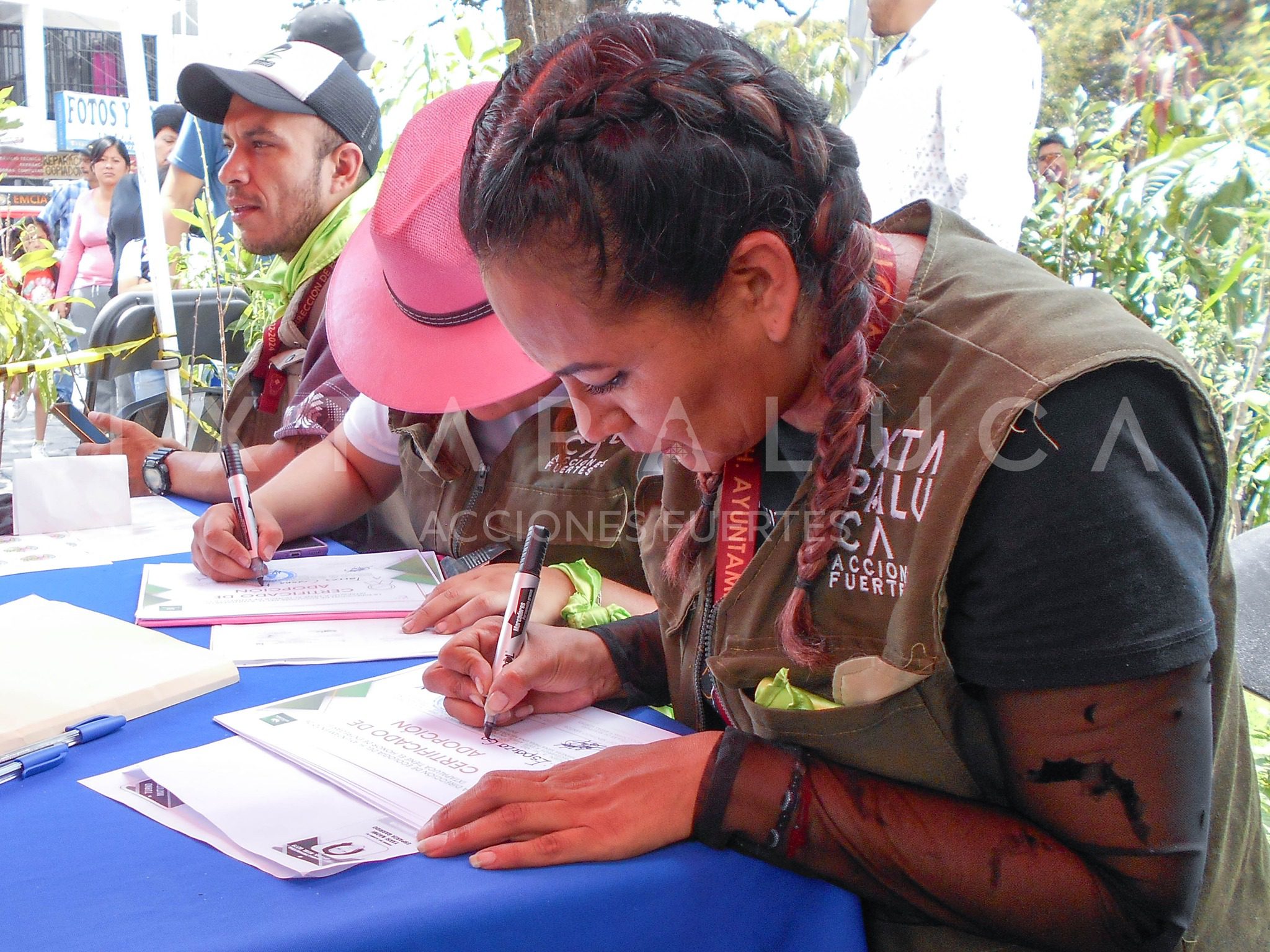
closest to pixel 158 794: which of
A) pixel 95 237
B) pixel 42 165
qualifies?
pixel 95 237

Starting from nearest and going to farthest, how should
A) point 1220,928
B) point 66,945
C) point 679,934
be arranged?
1. point 66,945
2. point 679,934
3. point 1220,928

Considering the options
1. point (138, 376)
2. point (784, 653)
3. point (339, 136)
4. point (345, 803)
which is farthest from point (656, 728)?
point (138, 376)

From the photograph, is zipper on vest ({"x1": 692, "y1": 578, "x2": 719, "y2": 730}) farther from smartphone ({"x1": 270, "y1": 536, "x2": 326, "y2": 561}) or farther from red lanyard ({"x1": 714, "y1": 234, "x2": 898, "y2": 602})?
smartphone ({"x1": 270, "y1": 536, "x2": 326, "y2": 561})

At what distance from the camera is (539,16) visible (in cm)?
386

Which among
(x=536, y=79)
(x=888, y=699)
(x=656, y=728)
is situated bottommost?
(x=656, y=728)

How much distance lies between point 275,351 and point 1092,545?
8.18ft

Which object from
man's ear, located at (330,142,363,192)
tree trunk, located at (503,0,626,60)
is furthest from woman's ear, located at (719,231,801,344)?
tree trunk, located at (503,0,626,60)

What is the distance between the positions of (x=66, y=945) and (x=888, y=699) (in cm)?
69

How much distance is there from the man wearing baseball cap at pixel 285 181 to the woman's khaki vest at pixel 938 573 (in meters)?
1.96

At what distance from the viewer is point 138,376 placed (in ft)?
13.7

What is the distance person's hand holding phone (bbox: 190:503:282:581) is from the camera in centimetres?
180

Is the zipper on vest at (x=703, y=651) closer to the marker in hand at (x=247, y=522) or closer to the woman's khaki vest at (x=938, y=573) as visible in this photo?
the woman's khaki vest at (x=938, y=573)

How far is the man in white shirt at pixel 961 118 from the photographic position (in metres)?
2.40

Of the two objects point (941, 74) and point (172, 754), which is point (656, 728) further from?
point (941, 74)
